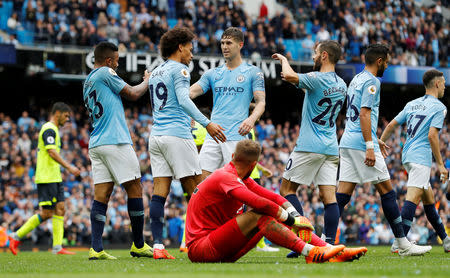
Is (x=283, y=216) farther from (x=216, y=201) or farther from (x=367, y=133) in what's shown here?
(x=367, y=133)

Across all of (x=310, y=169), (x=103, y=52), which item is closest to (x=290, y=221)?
(x=310, y=169)

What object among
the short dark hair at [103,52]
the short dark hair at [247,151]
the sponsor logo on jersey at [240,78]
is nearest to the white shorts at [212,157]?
the sponsor logo on jersey at [240,78]

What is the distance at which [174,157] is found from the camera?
7.73 meters

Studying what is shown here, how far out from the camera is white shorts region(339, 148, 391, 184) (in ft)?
26.9

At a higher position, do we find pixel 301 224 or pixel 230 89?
pixel 230 89

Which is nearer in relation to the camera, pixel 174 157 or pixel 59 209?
pixel 174 157

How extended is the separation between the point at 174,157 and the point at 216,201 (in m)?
Result: 1.54

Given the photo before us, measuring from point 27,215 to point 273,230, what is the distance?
39.5ft

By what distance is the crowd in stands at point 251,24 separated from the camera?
21.4m

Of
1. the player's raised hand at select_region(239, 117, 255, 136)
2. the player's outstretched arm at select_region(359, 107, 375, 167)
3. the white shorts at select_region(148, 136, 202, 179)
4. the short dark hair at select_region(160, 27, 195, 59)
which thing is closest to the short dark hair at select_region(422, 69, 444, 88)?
the player's outstretched arm at select_region(359, 107, 375, 167)

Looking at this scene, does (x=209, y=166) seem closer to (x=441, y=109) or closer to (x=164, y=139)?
(x=164, y=139)

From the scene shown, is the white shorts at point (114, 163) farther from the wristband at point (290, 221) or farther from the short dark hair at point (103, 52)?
the wristband at point (290, 221)

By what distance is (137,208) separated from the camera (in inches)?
310

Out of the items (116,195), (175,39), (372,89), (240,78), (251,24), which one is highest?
(251,24)
